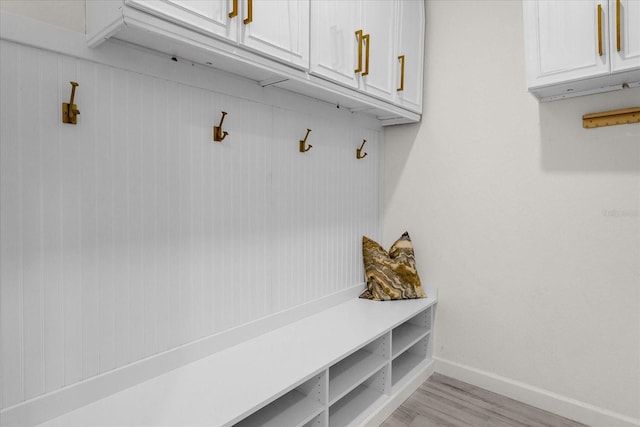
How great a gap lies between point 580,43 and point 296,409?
1948 mm

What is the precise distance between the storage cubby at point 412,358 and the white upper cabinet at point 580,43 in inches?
63.6

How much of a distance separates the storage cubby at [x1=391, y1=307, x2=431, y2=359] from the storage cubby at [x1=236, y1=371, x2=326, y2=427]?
73 centimetres

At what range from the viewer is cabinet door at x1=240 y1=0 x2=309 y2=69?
1.32 meters

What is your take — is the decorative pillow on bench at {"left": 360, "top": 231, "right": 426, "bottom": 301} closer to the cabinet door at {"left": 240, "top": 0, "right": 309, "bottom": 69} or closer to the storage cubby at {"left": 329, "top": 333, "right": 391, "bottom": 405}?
the storage cubby at {"left": 329, "top": 333, "right": 391, "bottom": 405}

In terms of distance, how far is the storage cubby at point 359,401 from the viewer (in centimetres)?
171

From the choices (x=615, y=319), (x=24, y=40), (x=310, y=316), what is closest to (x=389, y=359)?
(x=310, y=316)

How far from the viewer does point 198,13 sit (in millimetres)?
1160

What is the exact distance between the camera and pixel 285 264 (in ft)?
6.11

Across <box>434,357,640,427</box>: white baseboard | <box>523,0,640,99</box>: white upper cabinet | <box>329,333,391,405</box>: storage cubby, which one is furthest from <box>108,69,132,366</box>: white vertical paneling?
<box>434,357,640,427</box>: white baseboard

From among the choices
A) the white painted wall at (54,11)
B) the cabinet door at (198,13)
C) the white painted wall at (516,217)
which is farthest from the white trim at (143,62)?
the white painted wall at (516,217)

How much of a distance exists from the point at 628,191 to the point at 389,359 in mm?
1394

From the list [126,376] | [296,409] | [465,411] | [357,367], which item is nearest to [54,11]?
[126,376]

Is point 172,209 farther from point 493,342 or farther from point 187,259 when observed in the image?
point 493,342

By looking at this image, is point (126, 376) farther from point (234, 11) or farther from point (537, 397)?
point (537, 397)
